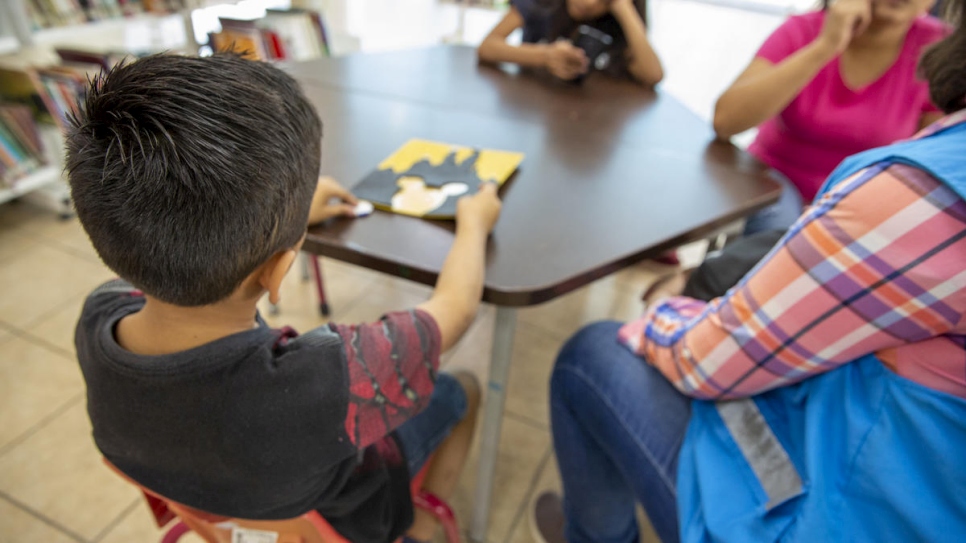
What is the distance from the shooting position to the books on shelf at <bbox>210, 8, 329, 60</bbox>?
2234 millimetres

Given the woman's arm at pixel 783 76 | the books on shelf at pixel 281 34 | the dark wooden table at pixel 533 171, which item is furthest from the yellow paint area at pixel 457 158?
the books on shelf at pixel 281 34

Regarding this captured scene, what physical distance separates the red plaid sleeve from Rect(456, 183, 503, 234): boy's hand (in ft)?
0.63

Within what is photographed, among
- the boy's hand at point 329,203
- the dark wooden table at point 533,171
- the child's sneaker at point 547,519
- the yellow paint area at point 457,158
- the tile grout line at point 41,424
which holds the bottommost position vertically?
the child's sneaker at point 547,519

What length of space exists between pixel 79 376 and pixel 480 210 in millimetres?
1411

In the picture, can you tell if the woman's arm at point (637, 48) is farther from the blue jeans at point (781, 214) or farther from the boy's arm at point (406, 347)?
the boy's arm at point (406, 347)

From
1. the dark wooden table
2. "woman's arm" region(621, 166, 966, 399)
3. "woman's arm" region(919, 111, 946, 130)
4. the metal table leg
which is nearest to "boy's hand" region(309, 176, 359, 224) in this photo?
the dark wooden table

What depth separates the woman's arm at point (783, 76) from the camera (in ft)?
3.96

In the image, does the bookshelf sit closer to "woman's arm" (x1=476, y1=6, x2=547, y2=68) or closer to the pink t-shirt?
"woman's arm" (x1=476, y1=6, x2=547, y2=68)

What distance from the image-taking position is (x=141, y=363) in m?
0.57

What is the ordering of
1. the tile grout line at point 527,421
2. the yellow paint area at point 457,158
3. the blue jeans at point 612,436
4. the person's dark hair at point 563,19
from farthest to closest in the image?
the person's dark hair at point 563,19 < the tile grout line at point 527,421 < the yellow paint area at point 457,158 < the blue jeans at point 612,436

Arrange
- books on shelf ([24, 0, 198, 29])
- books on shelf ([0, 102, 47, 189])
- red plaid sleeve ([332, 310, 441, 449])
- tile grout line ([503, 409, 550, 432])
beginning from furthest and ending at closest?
1. books on shelf ([24, 0, 198, 29])
2. books on shelf ([0, 102, 47, 189])
3. tile grout line ([503, 409, 550, 432])
4. red plaid sleeve ([332, 310, 441, 449])

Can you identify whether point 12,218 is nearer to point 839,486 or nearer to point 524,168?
point 524,168

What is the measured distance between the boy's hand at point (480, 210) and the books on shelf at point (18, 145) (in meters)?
2.13

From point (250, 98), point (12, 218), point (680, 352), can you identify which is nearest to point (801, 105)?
point (680, 352)
